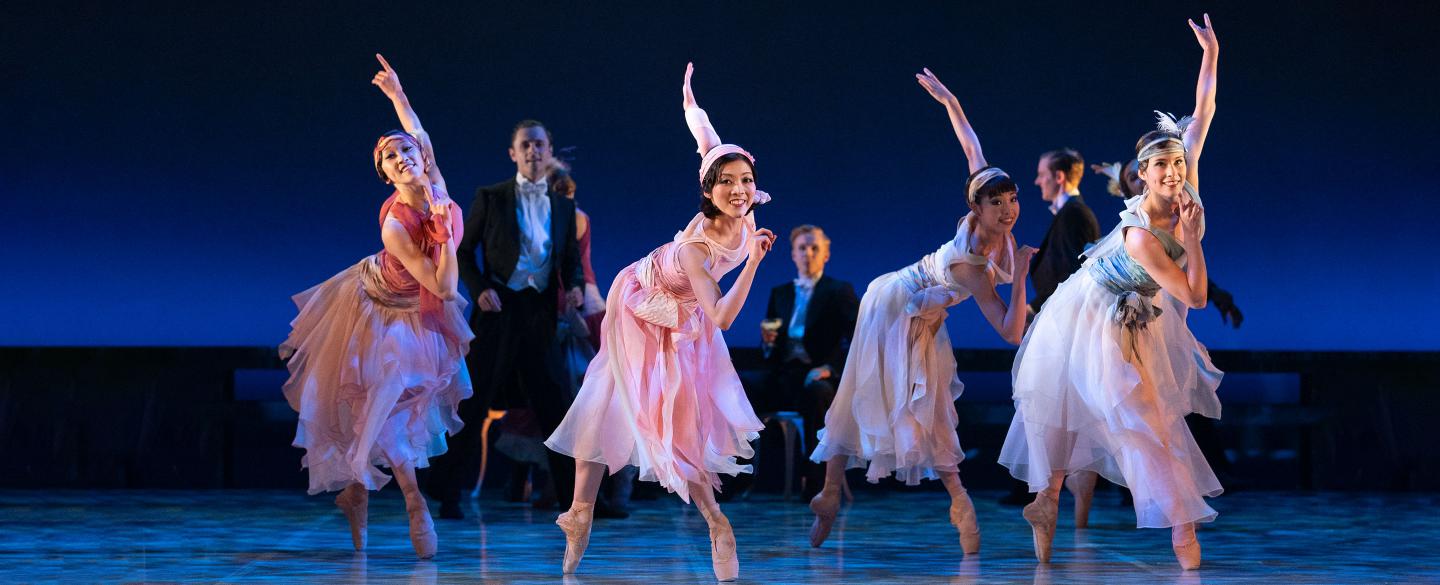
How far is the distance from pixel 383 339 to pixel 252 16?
3.88 meters

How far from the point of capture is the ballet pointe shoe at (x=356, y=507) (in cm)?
413

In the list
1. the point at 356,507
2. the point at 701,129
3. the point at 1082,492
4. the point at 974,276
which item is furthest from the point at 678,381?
the point at 1082,492

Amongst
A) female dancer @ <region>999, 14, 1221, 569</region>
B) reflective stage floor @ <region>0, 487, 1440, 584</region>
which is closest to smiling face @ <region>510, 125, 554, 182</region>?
reflective stage floor @ <region>0, 487, 1440, 584</region>

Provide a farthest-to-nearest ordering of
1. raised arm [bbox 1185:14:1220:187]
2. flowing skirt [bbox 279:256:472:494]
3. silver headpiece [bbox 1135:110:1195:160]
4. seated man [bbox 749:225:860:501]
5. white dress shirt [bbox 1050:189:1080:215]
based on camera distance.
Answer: seated man [bbox 749:225:860:501], white dress shirt [bbox 1050:189:1080:215], flowing skirt [bbox 279:256:472:494], raised arm [bbox 1185:14:1220:187], silver headpiece [bbox 1135:110:1195:160]

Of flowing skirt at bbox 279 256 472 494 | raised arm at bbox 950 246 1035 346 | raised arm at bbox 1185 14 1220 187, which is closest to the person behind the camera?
raised arm at bbox 1185 14 1220 187

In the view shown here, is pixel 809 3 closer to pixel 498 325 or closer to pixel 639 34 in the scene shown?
pixel 639 34

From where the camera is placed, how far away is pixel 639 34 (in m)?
7.42

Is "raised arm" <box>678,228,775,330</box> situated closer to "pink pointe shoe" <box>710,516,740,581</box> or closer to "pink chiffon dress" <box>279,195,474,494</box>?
"pink pointe shoe" <box>710,516,740,581</box>

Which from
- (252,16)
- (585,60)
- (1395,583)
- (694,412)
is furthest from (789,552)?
(252,16)

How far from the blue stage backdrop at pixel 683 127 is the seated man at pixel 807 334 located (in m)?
0.95

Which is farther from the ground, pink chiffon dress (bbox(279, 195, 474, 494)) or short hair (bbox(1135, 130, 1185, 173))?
short hair (bbox(1135, 130, 1185, 173))

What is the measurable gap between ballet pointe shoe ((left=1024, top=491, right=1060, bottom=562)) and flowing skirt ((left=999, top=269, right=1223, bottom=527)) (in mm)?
68

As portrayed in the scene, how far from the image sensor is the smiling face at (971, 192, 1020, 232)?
3.95 metres

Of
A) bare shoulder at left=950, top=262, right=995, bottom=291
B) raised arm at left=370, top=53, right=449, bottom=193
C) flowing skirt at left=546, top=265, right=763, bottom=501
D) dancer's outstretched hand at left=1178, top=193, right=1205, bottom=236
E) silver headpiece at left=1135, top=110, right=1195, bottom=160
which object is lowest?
flowing skirt at left=546, top=265, right=763, bottom=501
